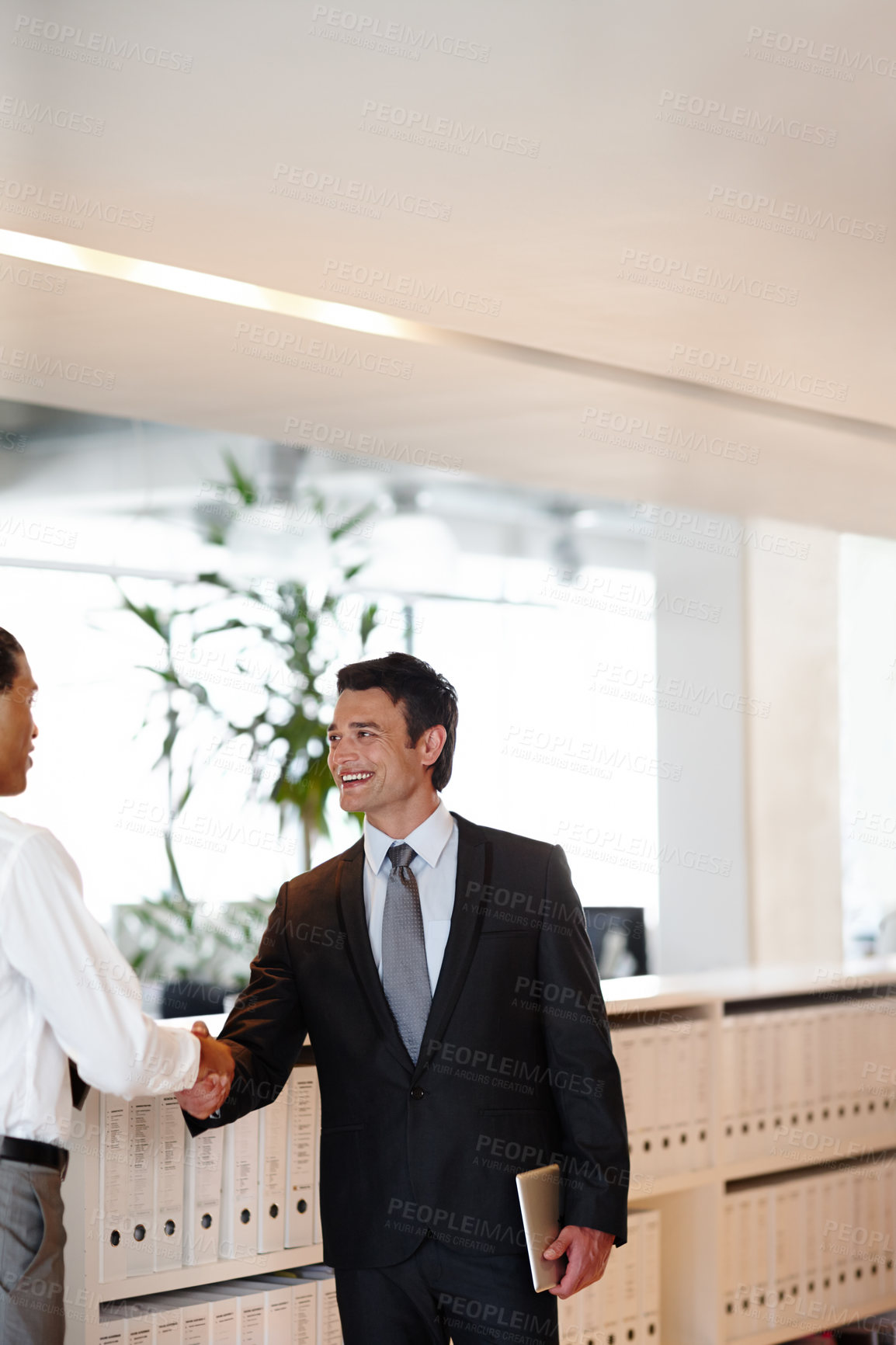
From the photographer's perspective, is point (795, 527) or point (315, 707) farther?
point (795, 527)

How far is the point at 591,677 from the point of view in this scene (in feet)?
27.0

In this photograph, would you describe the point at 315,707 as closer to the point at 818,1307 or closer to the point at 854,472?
the point at 854,472

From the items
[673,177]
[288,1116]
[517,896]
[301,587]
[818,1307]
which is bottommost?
[818,1307]

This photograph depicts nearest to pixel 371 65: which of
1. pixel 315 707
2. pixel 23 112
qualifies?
pixel 23 112

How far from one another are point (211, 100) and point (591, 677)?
604 centimetres

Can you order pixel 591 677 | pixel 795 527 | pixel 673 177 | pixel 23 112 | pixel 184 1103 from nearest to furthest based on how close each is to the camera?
pixel 184 1103, pixel 23 112, pixel 673 177, pixel 795 527, pixel 591 677

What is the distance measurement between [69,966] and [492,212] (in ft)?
6.25

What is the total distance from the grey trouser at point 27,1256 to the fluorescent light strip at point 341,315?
209 centimetres

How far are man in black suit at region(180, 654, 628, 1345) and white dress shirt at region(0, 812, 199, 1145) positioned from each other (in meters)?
0.26

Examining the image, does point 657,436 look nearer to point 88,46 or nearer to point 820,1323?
point 88,46

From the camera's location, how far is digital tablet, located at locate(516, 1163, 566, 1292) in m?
2.14

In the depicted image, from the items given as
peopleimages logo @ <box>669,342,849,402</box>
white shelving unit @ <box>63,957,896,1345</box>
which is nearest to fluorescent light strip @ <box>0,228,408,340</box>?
peopleimages logo @ <box>669,342,849,402</box>

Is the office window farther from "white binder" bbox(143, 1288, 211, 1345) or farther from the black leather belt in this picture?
the black leather belt

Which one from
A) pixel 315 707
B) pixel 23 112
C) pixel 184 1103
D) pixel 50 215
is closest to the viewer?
pixel 184 1103
